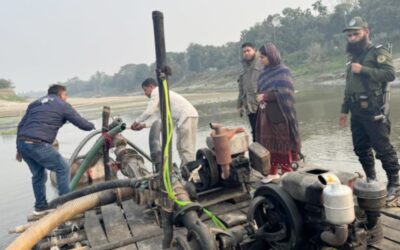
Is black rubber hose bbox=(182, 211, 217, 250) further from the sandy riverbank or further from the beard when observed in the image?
the sandy riverbank

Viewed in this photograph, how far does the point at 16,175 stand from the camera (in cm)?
1225

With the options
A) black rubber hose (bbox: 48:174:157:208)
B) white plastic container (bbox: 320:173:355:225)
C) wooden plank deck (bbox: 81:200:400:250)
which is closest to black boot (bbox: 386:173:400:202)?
wooden plank deck (bbox: 81:200:400:250)

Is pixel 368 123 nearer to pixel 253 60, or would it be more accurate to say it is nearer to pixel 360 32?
pixel 360 32

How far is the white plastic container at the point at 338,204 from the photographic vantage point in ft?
8.36

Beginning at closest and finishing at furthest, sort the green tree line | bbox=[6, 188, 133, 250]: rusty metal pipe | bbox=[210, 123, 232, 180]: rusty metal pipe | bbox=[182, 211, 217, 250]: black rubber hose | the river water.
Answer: bbox=[182, 211, 217, 250]: black rubber hose < bbox=[6, 188, 133, 250]: rusty metal pipe < bbox=[210, 123, 232, 180]: rusty metal pipe < the river water < the green tree line

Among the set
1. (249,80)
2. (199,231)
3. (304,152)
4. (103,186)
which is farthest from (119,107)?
(199,231)

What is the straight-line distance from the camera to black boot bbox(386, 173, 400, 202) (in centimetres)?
424

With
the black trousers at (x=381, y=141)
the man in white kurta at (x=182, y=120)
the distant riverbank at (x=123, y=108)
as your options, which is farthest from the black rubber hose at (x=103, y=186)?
A: the distant riverbank at (x=123, y=108)

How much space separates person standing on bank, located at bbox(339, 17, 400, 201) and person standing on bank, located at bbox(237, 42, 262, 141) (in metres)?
1.52

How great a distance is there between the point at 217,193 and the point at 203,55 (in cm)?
10271

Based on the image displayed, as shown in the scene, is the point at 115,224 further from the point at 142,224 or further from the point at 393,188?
the point at 393,188

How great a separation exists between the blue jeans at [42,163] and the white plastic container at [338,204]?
15.1 feet

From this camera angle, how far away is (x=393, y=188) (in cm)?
439

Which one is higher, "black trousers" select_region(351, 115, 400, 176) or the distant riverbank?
"black trousers" select_region(351, 115, 400, 176)
